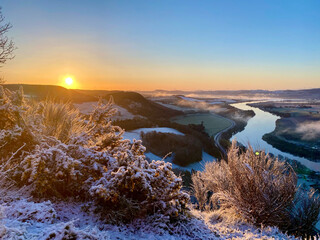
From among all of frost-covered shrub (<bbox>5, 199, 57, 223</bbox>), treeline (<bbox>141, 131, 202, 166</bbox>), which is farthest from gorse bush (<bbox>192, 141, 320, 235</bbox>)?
treeline (<bbox>141, 131, 202, 166</bbox>)

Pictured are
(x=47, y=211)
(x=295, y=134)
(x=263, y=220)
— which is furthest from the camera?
(x=295, y=134)

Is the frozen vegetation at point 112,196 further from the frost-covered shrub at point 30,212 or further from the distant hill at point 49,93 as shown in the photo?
the distant hill at point 49,93

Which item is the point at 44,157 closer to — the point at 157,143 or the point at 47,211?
the point at 47,211

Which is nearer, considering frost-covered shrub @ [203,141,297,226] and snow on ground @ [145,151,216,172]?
frost-covered shrub @ [203,141,297,226]

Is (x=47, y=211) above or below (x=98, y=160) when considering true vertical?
below

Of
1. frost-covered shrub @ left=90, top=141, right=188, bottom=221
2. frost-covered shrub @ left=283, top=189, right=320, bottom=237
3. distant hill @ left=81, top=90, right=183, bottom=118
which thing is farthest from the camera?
distant hill @ left=81, top=90, right=183, bottom=118

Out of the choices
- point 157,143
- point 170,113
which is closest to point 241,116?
point 170,113

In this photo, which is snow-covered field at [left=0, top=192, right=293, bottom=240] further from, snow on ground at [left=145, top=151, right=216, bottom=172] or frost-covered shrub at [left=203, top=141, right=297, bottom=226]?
snow on ground at [left=145, top=151, right=216, bottom=172]

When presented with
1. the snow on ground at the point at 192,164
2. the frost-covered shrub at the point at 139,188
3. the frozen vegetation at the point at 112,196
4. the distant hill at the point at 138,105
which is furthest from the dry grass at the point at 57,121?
the distant hill at the point at 138,105
